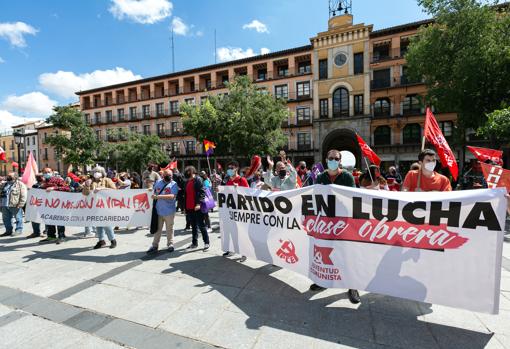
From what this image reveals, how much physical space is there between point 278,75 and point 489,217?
33.3 metres

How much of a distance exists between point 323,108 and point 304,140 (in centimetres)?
422

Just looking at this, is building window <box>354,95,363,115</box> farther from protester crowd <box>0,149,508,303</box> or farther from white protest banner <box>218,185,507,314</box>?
white protest banner <box>218,185,507,314</box>

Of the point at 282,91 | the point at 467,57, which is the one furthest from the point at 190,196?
the point at 282,91

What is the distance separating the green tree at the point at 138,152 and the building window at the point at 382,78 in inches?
1017

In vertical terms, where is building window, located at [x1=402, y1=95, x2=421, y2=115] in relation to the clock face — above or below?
below

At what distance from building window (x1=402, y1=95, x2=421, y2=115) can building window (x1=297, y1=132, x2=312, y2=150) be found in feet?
33.2

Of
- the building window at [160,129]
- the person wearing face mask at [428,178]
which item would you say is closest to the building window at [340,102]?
the building window at [160,129]

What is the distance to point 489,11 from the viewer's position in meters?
14.4

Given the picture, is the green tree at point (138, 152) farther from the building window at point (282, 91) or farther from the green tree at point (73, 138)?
the building window at point (282, 91)

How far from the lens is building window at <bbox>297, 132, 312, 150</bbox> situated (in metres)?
30.7

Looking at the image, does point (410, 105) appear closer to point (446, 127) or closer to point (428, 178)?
point (446, 127)

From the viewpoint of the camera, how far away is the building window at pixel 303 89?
31.0 metres

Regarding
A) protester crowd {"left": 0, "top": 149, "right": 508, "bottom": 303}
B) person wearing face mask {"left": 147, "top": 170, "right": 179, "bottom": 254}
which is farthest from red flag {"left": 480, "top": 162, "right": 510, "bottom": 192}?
person wearing face mask {"left": 147, "top": 170, "right": 179, "bottom": 254}

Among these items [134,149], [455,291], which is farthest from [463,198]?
[134,149]
